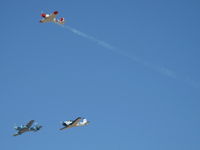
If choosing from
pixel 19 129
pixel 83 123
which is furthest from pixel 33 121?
pixel 83 123

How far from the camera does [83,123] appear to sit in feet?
639

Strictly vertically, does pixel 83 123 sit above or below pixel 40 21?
below

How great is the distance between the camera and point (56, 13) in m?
178

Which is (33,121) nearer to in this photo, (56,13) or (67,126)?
(67,126)

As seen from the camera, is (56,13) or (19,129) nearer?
(56,13)

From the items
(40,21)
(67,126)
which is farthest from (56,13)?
(67,126)

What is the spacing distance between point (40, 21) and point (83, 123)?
39320 millimetres

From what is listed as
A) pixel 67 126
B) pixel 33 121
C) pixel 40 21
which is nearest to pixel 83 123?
pixel 67 126

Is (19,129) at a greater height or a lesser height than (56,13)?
lesser

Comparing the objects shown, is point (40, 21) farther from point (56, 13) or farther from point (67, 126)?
point (67, 126)

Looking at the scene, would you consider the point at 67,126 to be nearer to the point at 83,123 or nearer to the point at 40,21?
the point at 83,123

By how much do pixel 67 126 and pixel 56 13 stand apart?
3868cm

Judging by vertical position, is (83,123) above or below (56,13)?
below

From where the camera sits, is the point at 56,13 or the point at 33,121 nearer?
the point at 56,13
